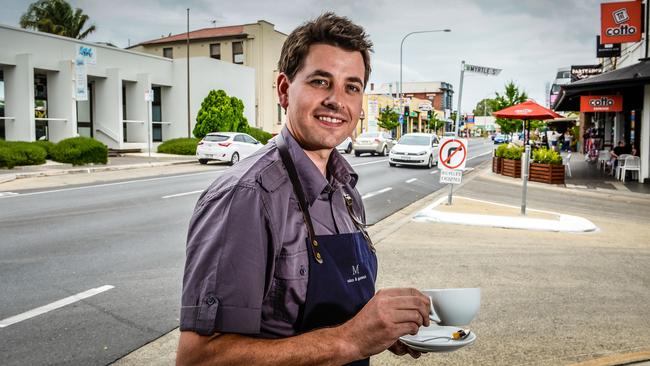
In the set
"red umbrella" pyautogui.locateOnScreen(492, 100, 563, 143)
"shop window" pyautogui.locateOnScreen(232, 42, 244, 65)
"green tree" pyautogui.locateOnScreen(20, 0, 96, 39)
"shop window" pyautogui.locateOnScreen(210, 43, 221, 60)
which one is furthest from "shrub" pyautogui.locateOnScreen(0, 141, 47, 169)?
"green tree" pyautogui.locateOnScreen(20, 0, 96, 39)

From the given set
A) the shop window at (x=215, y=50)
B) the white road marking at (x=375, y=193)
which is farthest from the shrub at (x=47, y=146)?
the shop window at (x=215, y=50)

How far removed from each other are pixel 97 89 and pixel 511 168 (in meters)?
22.9

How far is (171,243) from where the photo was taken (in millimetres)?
7918

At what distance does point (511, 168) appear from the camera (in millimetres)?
20469

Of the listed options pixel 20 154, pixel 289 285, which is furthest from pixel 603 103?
pixel 20 154

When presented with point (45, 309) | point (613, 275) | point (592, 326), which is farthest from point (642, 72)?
point (45, 309)

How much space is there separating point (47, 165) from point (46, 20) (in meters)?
40.5

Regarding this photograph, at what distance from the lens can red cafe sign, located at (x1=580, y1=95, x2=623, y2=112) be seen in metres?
18.8

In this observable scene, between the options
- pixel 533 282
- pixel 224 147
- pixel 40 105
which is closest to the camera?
pixel 533 282

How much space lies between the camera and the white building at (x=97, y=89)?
2570 centimetres

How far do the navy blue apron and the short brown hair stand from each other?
0.90 ft

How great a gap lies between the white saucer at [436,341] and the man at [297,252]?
0.11 m

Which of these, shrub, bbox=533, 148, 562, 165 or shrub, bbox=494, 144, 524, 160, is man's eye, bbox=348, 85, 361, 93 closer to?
A: shrub, bbox=533, 148, 562, 165

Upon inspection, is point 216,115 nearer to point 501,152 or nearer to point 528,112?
point 501,152
